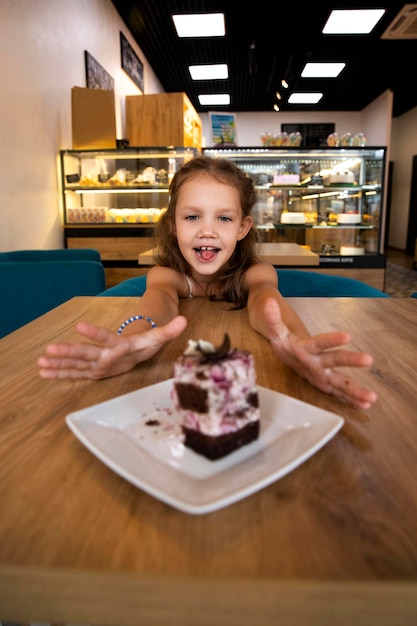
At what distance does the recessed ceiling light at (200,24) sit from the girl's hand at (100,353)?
5974mm

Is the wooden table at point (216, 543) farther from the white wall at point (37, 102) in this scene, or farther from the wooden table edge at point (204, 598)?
the white wall at point (37, 102)

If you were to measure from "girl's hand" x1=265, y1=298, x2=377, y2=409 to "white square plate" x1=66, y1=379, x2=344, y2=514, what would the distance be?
0.08 m

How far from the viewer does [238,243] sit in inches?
67.2

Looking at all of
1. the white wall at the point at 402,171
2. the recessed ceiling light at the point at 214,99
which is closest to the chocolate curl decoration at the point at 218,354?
the recessed ceiling light at the point at 214,99

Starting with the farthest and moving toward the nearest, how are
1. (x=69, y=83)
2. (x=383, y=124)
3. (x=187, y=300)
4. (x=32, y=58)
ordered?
(x=383, y=124) < (x=69, y=83) < (x=32, y=58) < (x=187, y=300)

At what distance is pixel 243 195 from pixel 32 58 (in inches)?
124

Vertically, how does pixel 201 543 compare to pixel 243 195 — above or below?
below

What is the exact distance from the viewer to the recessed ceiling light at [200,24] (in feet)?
18.5

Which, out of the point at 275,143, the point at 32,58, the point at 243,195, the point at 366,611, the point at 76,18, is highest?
the point at 76,18

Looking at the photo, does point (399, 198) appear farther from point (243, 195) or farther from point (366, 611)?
point (366, 611)

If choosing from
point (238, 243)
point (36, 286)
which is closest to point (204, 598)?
point (238, 243)

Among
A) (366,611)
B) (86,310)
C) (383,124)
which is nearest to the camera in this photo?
(366,611)

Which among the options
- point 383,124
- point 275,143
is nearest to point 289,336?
point 275,143

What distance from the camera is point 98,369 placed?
29.4 inches
